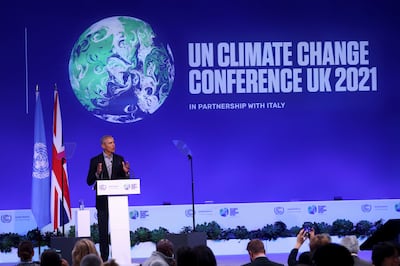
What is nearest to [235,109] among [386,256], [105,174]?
[105,174]

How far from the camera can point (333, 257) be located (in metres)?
4.01

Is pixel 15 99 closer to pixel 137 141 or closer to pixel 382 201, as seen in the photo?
pixel 137 141

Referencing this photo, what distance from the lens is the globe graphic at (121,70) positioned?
11.7 m

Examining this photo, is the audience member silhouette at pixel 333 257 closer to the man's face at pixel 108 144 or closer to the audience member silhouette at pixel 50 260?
the audience member silhouette at pixel 50 260

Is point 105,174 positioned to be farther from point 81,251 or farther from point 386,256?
point 386,256

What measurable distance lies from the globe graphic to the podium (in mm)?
3447

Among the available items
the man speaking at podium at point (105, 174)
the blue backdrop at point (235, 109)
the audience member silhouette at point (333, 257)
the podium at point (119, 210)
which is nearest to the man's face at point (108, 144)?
the man speaking at podium at point (105, 174)

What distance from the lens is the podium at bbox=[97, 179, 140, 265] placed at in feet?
27.3

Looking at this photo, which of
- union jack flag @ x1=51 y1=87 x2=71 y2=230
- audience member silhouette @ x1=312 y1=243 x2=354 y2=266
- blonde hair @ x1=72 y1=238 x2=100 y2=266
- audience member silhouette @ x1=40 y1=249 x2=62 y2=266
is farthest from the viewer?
union jack flag @ x1=51 y1=87 x2=71 y2=230

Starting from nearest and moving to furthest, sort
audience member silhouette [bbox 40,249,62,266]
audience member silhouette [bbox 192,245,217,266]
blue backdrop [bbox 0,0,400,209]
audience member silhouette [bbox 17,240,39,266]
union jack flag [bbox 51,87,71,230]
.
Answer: audience member silhouette [bbox 192,245,217,266]
audience member silhouette [bbox 40,249,62,266]
audience member silhouette [bbox 17,240,39,266]
union jack flag [bbox 51,87,71,230]
blue backdrop [bbox 0,0,400,209]

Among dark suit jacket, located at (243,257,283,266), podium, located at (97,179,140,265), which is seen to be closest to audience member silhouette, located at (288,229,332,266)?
dark suit jacket, located at (243,257,283,266)

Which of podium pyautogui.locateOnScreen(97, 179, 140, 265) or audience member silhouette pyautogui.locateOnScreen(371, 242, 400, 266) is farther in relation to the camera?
podium pyautogui.locateOnScreen(97, 179, 140, 265)

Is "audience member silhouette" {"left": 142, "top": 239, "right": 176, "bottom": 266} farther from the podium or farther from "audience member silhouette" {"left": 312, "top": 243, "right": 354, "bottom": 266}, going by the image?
"audience member silhouette" {"left": 312, "top": 243, "right": 354, "bottom": 266}

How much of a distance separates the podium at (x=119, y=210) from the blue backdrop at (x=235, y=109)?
3.20 meters
